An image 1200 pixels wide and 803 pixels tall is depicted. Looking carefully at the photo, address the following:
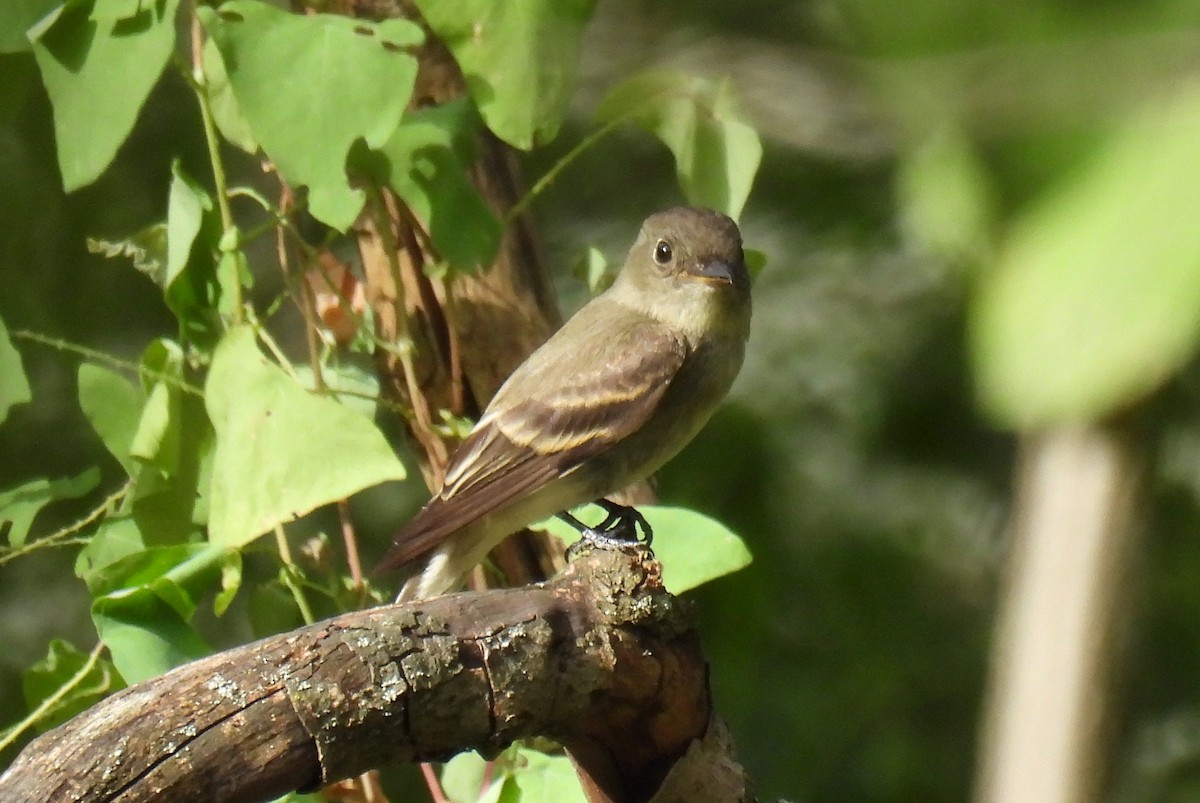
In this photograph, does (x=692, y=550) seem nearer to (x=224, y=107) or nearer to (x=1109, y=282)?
(x=224, y=107)

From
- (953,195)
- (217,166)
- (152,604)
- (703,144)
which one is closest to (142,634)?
(152,604)

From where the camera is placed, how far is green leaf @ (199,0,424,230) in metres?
2.19

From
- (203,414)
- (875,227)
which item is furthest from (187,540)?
(875,227)

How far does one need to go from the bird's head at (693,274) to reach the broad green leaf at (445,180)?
0.65m

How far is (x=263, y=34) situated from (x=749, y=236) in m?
2.10

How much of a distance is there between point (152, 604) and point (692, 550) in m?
0.85

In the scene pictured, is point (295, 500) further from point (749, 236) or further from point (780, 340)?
point (780, 340)

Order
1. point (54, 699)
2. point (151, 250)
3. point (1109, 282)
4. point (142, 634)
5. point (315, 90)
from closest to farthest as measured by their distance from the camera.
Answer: point (1109, 282), point (142, 634), point (315, 90), point (54, 699), point (151, 250)

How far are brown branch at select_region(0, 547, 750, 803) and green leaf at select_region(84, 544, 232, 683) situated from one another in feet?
1.43

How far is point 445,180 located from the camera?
2447 mm

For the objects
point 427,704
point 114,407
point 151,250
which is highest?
point 151,250

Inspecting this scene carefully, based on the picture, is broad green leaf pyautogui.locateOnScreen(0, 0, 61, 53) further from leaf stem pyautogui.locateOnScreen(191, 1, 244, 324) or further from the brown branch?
the brown branch

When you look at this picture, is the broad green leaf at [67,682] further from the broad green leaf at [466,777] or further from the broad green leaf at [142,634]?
the broad green leaf at [466,777]

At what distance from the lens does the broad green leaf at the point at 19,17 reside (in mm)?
2361
